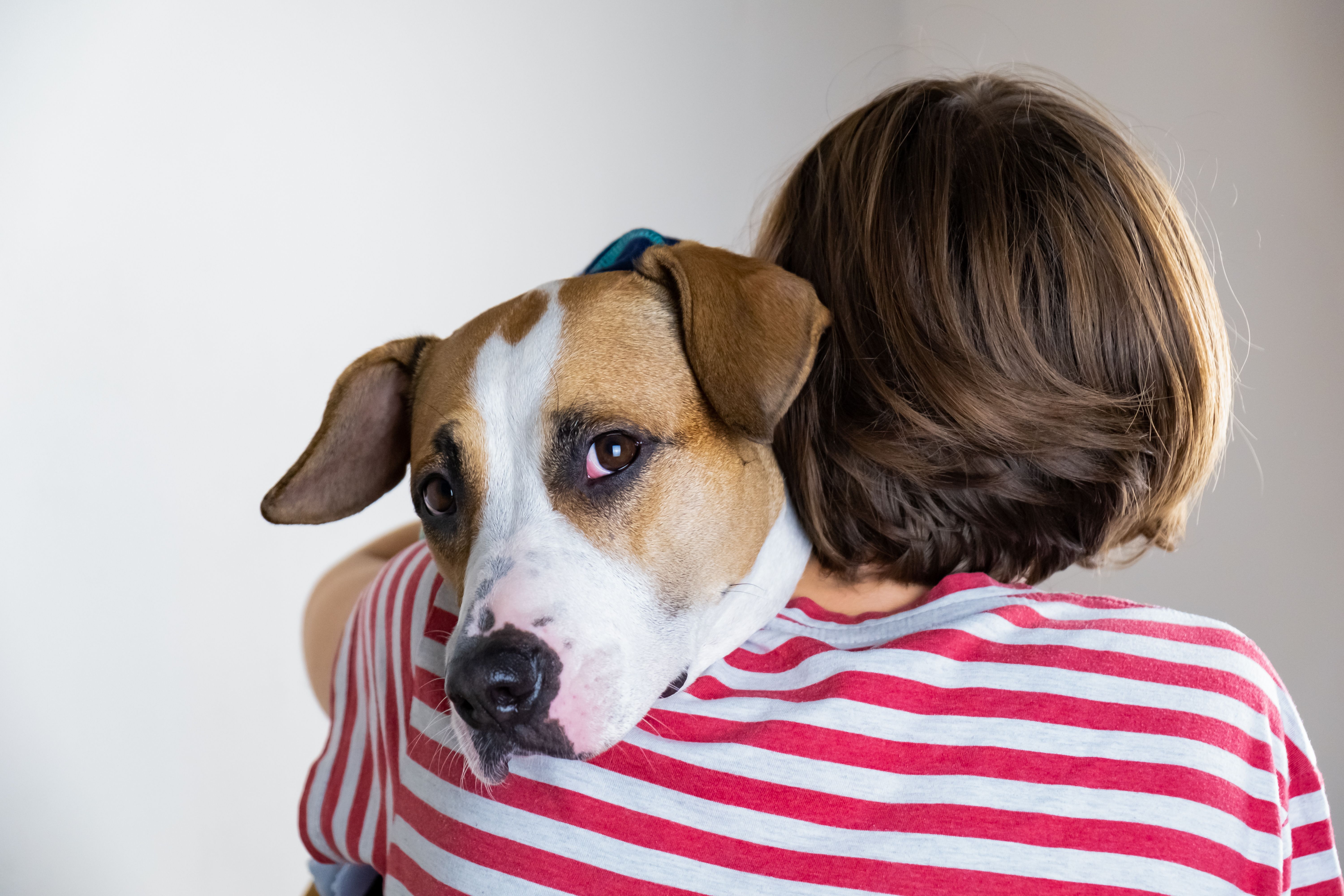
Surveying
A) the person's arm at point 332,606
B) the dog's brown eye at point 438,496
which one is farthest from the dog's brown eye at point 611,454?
the person's arm at point 332,606

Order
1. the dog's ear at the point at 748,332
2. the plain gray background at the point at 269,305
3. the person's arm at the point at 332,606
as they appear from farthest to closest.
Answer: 1. the plain gray background at the point at 269,305
2. the person's arm at the point at 332,606
3. the dog's ear at the point at 748,332

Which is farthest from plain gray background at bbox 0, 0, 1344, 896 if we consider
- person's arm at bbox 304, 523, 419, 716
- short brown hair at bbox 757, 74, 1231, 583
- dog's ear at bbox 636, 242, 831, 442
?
dog's ear at bbox 636, 242, 831, 442

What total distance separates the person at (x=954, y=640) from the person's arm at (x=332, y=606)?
0.33 m

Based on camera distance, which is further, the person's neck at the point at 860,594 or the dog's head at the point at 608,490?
the person's neck at the point at 860,594

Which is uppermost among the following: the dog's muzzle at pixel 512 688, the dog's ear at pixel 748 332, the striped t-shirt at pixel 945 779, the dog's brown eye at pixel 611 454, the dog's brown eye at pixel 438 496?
the dog's ear at pixel 748 332

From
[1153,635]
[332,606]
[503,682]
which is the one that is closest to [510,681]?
[503,682]

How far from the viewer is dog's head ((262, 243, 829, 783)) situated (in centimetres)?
92

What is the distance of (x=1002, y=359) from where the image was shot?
1.10m

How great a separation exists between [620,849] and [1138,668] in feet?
1.74

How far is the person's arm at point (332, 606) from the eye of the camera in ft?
5.85

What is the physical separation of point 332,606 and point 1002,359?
133 centimetres

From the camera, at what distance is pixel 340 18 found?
2445 mm

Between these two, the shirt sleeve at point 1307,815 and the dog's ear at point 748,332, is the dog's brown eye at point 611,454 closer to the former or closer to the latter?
the dog's ear at point 748,332

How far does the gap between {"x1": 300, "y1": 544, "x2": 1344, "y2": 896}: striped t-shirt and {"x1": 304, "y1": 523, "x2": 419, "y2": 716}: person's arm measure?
814 mm
